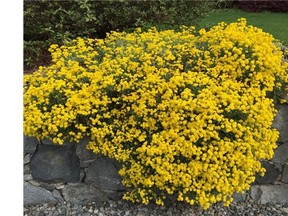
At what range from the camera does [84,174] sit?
11.4ft

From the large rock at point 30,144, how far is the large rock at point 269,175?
1715 mm

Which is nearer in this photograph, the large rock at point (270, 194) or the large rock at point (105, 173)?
the large rock at point (105, 173)

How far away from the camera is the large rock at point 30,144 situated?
11.2 ft

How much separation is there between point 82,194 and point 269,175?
145 centimetres

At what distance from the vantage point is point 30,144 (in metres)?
3.44

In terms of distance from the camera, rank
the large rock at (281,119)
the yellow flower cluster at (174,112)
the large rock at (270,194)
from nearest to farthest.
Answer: the yellow flower cluster at (174,112) < the large rock at (281,119) < the large rock at (270,194)

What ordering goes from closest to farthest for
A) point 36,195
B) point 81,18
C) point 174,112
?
point 174,112 < point 36,195 < point 81,18

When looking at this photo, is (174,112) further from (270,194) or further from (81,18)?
(81,18)

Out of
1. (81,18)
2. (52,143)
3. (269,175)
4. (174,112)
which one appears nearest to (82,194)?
(52,143)

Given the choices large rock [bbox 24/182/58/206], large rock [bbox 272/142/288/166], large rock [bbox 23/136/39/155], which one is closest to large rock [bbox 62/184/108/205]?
large rock [bbox 24/182/58/206]

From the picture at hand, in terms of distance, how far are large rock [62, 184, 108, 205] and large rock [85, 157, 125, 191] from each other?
8cm

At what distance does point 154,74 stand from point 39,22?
1.97m

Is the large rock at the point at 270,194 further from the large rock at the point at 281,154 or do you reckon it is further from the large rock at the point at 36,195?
the large rock at the point at 36,195

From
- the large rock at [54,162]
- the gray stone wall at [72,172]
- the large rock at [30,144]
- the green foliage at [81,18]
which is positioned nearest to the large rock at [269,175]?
the gray stone wall at [72,172]
